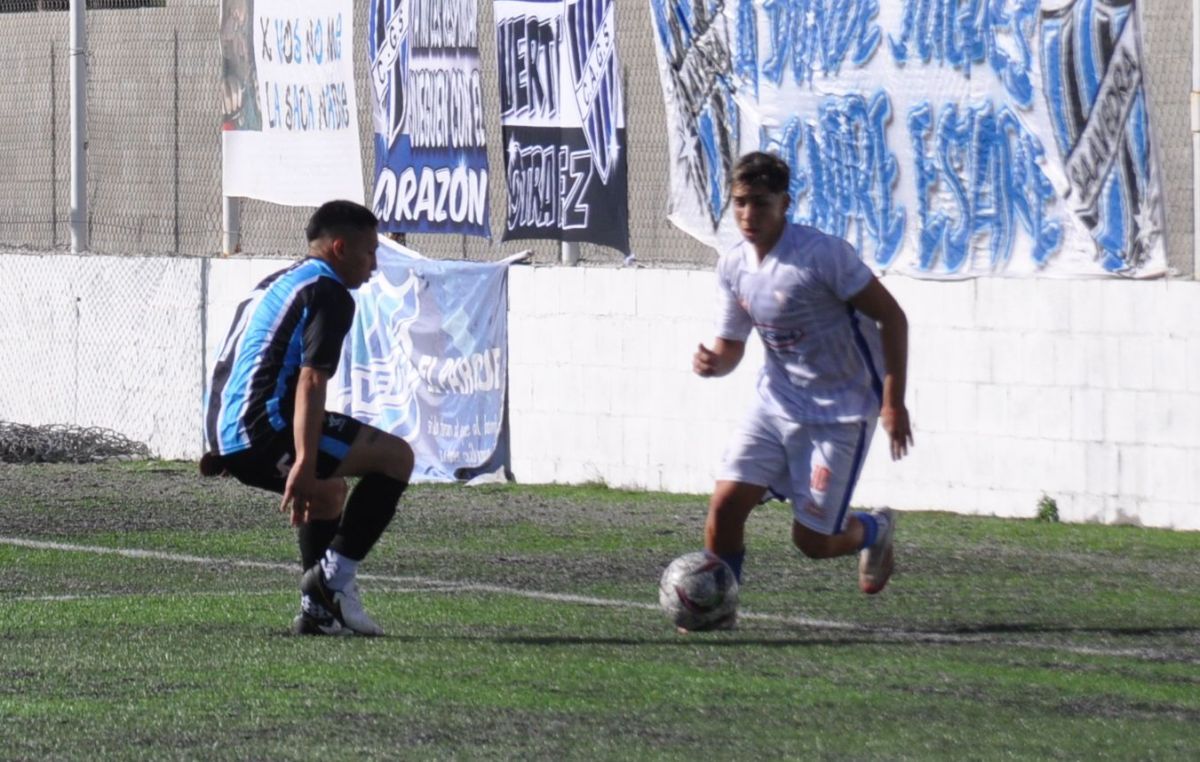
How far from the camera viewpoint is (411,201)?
17109mm

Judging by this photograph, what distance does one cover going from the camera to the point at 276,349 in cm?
873

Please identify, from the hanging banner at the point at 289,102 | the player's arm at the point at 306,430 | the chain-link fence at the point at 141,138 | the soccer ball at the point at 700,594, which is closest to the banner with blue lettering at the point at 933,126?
the chain-link fence at the point at 141,138

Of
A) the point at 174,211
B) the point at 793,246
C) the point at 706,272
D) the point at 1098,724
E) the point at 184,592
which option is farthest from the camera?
the point at 174,211

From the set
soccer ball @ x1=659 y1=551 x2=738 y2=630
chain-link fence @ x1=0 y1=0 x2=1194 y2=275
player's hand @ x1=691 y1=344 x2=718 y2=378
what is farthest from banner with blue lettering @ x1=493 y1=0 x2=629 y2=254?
soccer ball @ x1=659 y1=551 x2=738 y2=630

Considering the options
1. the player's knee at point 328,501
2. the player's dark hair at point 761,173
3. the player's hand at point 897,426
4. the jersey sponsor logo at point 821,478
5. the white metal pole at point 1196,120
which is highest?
the white metal pole at point 1196,120

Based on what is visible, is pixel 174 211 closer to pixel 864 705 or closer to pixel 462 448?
pixel 462 448

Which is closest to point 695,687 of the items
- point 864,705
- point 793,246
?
point 864,705

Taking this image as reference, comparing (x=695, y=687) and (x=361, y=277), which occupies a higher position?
(x=361, y=277)

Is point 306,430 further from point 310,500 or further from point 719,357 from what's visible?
point 719,357

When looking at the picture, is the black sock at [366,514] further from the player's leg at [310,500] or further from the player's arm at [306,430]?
the player's arm at [306,430]

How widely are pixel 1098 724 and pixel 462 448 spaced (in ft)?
29.9

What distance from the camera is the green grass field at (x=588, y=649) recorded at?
6.74 m

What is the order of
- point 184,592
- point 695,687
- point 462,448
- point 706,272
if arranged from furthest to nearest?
point 462,448 < point 706,272 < point 184,592 < point 695,687

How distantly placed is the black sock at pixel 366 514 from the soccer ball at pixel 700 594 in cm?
106
